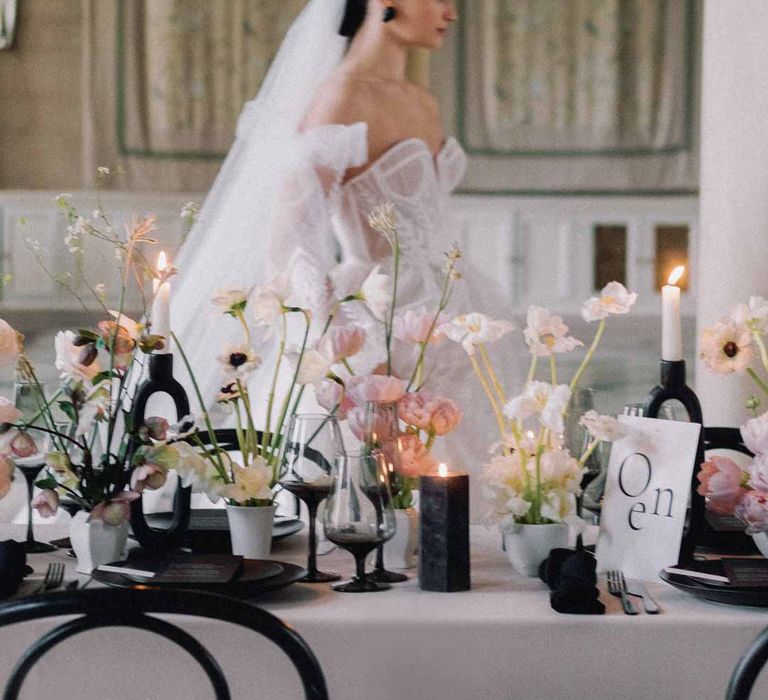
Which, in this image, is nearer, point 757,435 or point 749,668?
point 749,668

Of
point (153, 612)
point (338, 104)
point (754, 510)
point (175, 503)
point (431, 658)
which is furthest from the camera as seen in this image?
point (338, 104)

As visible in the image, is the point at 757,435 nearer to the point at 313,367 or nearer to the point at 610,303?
the point at 610,303

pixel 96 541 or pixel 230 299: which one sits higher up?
pixel 230 299

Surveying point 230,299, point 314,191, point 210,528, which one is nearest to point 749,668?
point 230,299

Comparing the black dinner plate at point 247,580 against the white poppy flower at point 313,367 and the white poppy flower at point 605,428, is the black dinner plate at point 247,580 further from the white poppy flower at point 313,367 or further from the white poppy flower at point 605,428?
the white poppy flower at point 605,428

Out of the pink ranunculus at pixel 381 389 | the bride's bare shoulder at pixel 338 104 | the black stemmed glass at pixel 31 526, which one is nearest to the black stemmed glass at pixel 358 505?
the pink ranunculus at pixel 381 389

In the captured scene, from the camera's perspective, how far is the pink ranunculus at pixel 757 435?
1484mm

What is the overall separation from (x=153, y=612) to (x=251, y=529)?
56 cm

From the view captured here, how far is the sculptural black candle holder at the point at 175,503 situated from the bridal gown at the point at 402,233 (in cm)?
133

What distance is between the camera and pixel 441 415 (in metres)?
1.59

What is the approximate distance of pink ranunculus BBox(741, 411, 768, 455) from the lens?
4.87 feet

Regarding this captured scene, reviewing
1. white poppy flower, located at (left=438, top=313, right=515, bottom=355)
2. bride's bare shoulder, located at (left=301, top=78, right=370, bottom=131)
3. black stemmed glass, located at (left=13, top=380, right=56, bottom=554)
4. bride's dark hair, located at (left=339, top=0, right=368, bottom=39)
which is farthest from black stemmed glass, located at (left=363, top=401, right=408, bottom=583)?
bride's dark hair, located at (left=339, top=0, right=368, bottom=39)

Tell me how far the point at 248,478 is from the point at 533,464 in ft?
1.18

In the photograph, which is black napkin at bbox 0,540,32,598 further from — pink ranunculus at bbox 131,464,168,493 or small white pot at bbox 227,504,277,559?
small white pot at bbox 227,504,277,559
